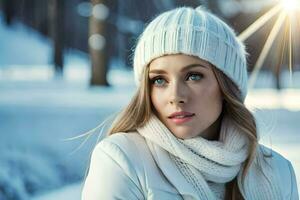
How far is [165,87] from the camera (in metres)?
1.61

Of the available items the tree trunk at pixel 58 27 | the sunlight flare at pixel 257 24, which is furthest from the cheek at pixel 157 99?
the tree trunk at pixel 58 27

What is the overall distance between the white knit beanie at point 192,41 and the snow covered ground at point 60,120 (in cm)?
26

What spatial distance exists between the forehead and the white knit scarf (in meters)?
0.14

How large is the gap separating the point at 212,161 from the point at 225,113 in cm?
24

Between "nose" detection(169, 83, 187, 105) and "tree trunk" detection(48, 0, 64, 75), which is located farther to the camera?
"tree trunk" detection(48, 0, 64, 75)

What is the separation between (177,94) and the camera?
1.57 meters

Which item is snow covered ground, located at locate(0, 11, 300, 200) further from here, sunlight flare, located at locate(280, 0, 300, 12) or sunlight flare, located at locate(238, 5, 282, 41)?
sunlight flare, located at locate(280, 0, 300, 12)

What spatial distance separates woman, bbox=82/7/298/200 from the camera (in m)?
1.53

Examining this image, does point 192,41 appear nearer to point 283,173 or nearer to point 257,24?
point 283,173

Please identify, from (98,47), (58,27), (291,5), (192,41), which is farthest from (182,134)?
(58,27)

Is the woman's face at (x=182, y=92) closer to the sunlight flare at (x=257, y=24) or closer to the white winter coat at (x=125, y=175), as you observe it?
the white winter coat at (x=125, y=175)

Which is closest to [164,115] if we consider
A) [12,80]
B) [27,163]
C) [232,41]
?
[232,41]

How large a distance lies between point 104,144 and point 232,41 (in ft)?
1.58

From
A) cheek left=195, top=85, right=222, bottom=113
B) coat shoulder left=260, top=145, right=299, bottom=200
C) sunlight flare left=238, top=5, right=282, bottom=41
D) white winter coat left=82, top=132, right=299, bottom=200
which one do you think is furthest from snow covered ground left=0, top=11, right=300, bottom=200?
sunlight flare left=238, top=5, right=282, bottom=41
